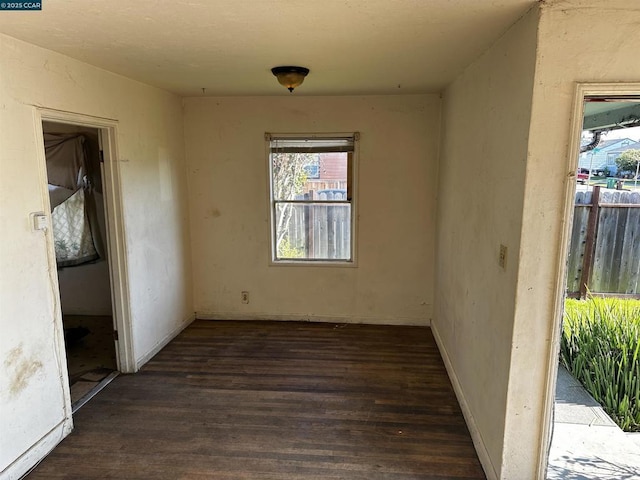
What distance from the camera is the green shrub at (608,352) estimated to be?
8.84ft

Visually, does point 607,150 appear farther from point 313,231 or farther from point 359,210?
point 313,231

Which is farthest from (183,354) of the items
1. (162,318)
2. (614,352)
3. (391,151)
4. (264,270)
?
(614,352)

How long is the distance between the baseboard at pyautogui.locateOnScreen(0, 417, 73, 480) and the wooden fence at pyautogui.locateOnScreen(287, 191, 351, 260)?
246cm

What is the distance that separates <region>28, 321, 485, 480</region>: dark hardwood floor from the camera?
2193mm

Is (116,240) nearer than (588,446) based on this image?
No

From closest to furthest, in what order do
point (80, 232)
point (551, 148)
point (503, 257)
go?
point (551, 148) → point (503, 257) → point (80, 232)

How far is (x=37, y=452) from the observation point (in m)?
2.22

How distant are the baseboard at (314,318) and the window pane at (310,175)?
124cm

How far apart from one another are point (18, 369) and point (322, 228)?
2.74 meters

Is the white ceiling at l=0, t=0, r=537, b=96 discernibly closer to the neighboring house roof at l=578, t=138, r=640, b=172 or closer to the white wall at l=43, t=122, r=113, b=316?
the neighboring house roof at l=578, t=138, r=640, b=172

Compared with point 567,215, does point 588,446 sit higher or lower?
lower

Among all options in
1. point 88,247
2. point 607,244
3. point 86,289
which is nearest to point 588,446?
point 607,244

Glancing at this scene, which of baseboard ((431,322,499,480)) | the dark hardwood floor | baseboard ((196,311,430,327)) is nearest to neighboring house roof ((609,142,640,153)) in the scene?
baseboard ((431,322,499,480))

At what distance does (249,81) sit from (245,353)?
7.49ft
